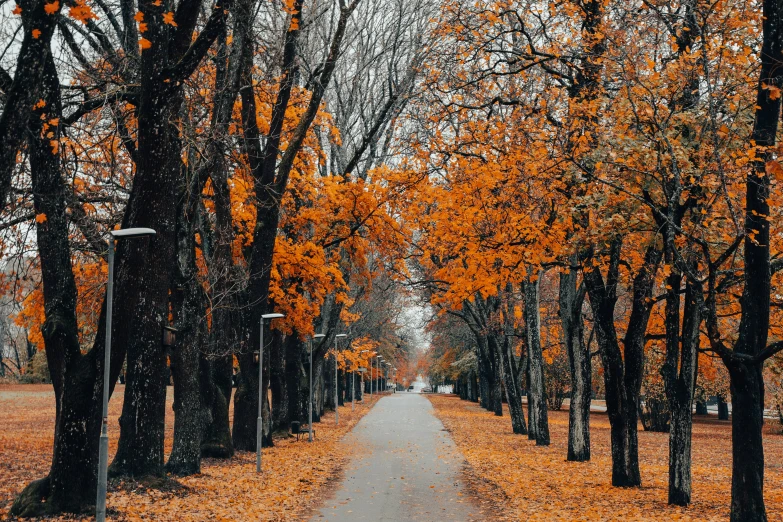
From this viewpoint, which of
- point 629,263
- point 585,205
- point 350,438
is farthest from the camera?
point 350,438

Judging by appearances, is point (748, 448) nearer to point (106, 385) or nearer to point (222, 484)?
point (106, 385)

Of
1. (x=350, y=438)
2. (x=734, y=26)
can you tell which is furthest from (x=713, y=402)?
(x=734, y=26)

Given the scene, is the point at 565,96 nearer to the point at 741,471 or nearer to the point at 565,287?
the point at 565,287

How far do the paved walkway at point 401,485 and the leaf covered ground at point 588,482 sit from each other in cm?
66

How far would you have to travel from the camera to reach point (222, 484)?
15.3 m

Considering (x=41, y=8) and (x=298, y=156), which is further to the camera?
(x=298, y=156)

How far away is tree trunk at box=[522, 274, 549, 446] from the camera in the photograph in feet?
82.3

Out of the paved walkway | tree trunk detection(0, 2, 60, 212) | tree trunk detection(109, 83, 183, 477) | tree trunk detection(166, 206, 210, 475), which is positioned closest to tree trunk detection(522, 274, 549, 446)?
the paved walkway

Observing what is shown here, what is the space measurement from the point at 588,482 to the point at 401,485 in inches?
158

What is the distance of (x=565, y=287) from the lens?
20953mm

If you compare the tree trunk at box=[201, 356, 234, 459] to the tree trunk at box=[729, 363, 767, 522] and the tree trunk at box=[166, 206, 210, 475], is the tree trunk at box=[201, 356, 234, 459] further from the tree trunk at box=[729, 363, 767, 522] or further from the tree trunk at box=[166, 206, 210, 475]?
the tree trunk at box=[729, 363, 767, 522]

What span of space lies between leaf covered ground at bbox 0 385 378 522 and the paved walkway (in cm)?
56

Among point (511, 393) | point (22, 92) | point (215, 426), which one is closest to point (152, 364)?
point (22, 92)

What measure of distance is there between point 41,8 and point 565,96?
36.6ft
